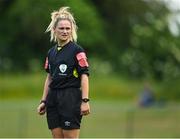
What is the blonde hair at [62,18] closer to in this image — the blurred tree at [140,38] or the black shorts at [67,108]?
the black shorts at [67,108]

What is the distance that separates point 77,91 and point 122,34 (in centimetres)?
4153

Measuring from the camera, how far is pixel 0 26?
163 ft

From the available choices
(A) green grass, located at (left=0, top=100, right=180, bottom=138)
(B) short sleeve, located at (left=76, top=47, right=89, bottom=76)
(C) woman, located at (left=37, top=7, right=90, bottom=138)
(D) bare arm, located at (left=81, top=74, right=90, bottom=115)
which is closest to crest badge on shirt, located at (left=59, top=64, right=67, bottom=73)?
(C) woman, located at (left=37, top=7, right=90, bottom=138)

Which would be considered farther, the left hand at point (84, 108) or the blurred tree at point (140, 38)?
the blurred tree at point (140, 38)

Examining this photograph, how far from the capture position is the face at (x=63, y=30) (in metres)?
9.53

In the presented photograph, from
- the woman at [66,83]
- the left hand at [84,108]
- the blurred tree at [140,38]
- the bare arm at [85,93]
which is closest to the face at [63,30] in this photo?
the woman at [66,83]

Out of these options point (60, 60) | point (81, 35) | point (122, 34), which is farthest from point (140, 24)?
point (60, 60)

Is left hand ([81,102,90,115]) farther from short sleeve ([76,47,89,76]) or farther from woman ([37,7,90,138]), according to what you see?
short sleeve ([76,47,89,76])

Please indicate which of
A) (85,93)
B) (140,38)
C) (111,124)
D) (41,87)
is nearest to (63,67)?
(85,93)

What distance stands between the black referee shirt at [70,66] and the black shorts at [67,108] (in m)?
0.08

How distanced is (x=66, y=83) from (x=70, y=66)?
0.65 ft

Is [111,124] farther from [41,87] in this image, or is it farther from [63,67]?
[41,87]

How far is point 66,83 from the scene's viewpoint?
9.52 meters

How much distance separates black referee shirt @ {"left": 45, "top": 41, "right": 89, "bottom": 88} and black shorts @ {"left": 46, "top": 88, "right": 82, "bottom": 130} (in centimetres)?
8
